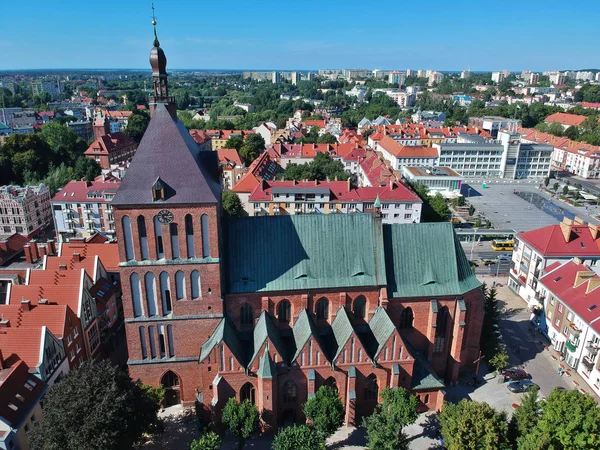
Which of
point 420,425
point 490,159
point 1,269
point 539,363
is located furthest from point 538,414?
point 490,159

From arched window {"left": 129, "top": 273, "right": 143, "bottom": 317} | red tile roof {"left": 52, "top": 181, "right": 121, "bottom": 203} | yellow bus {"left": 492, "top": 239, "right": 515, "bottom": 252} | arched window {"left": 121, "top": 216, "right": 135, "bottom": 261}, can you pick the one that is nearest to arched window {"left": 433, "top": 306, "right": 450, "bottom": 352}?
arched window {"left": 129, "top": 273, "right": 143, "bottom": 317}

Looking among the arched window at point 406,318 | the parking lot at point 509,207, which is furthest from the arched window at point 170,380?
the parking lot at point 509,207

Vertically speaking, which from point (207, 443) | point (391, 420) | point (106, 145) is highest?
point (106, 145)

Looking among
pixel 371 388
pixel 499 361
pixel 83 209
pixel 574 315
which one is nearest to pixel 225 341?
pixel 371 388

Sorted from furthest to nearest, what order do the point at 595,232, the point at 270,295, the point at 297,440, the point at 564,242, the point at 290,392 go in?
the point at 595,232 → the point at 564,242 → the point at 270,295 → the point at 290,392 → the point at 297,440

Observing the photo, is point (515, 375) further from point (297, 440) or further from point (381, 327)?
point (297, 440)

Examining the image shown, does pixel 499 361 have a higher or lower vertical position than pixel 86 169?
lower

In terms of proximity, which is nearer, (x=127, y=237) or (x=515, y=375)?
(x=127, y=237)
